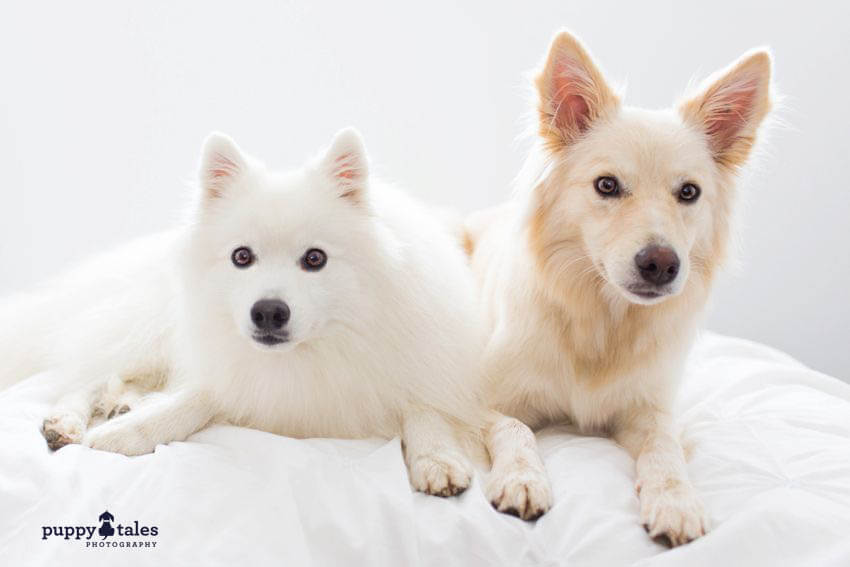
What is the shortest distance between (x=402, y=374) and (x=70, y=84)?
2369 millimetres

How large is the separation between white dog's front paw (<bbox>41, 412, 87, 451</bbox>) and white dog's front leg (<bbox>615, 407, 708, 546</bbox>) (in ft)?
4.48

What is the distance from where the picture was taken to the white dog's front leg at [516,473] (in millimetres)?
1544

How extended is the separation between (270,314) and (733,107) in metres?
1.32

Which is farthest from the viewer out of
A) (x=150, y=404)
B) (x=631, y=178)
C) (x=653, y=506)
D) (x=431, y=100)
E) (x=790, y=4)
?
(x=431, y=100)

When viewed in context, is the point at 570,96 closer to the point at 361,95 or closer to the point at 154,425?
the point at 154,425

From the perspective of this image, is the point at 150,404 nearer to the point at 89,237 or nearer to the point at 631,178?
the point at 631,178

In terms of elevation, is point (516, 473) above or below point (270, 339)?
below

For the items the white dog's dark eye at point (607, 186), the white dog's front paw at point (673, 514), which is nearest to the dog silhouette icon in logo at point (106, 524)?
the white dog's front paw at point (673, 514)

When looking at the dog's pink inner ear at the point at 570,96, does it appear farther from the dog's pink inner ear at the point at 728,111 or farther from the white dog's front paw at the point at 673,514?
the white dog's front paw at the point at 673,514

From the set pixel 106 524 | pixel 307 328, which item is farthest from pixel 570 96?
pixel 106 524

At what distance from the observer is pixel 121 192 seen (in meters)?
3.49

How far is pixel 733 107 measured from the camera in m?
1.93

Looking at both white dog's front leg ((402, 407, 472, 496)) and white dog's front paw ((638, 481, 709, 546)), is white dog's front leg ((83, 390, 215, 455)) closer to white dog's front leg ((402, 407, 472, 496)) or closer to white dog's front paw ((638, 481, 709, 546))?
white dog's front leg ((402, 407, 472, 496))

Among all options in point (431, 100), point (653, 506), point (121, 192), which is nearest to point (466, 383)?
point (653, 506)
